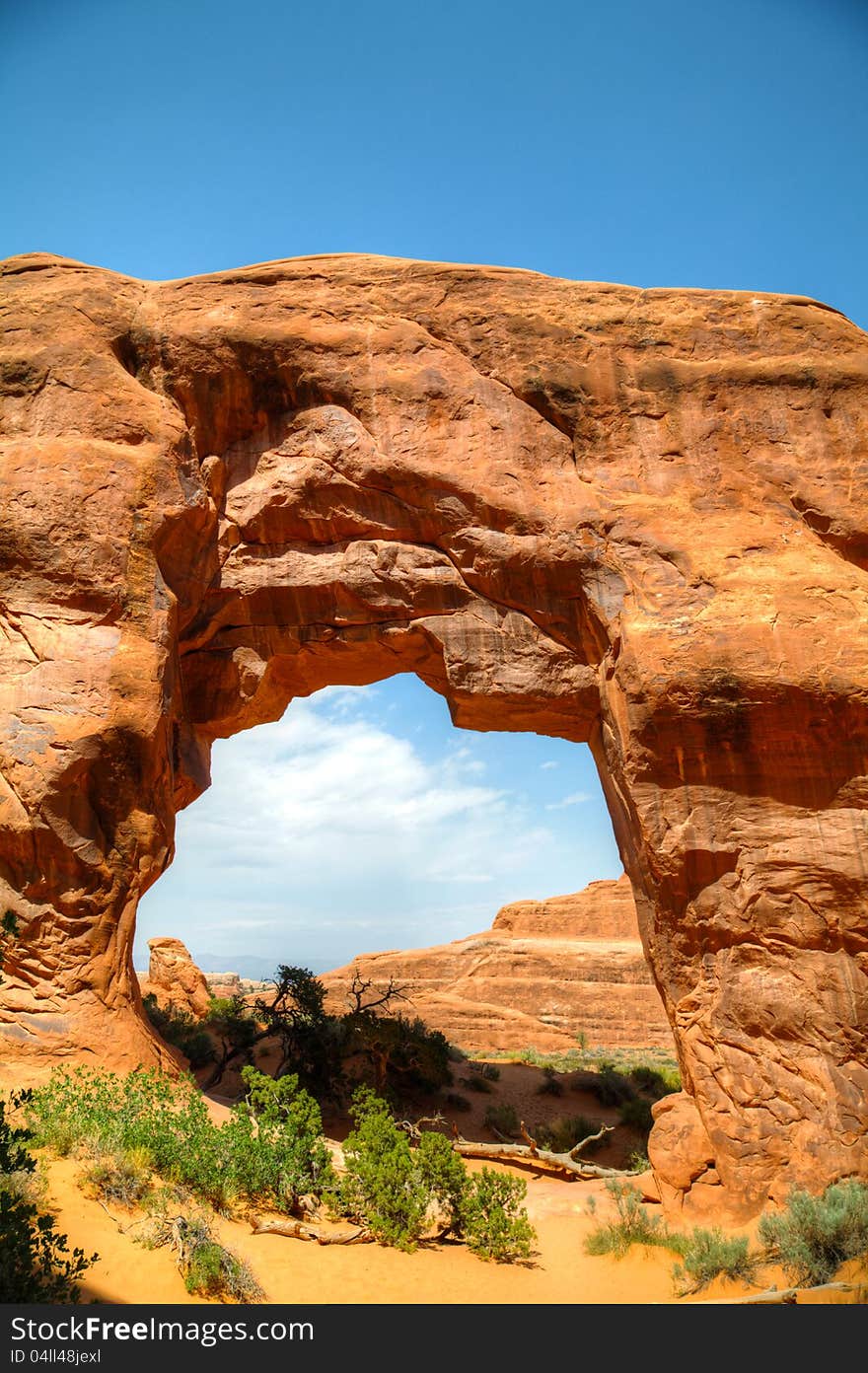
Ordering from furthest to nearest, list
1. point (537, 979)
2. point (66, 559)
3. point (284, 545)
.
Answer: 1. point (537, 979)
2. point (284, 545)
3. point (66, 559)

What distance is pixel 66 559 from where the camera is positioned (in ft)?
37.5

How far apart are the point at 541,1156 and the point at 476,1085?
5.87m

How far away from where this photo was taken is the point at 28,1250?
224 inches

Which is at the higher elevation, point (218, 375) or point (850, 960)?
point (218, 375)

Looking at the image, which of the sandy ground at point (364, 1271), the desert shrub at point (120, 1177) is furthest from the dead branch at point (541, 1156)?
the desert shrub at point (120, 1177)

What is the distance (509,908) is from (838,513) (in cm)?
3508

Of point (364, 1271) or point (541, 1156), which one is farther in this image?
point (541, 1156)

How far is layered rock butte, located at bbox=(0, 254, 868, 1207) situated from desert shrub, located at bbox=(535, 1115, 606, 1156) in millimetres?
5148

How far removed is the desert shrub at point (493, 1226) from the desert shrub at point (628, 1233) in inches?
28.8

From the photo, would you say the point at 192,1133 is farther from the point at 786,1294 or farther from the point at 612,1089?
the point at 612,1089

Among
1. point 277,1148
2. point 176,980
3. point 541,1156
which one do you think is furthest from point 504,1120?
point 176,980

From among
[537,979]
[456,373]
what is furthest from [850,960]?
[537,979]
